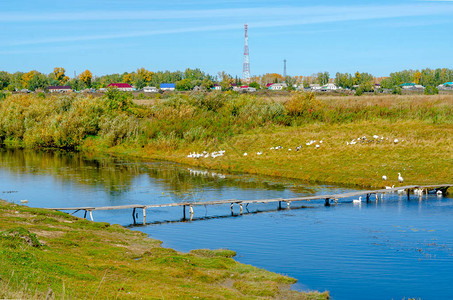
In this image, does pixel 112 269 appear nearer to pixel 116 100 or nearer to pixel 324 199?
pixel 324 199

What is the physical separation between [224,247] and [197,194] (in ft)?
56.5

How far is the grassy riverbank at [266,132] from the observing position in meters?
55.9

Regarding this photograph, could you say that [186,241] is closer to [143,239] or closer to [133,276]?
[143,239]

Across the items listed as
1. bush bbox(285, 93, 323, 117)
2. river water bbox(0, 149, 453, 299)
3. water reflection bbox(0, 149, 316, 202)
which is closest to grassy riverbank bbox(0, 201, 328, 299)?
river water bbox(0, 149, 453, 299)

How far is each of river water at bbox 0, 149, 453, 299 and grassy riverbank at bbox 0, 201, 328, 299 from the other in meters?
2.15

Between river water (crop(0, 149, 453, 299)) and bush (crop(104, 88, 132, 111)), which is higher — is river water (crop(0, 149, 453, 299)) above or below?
below

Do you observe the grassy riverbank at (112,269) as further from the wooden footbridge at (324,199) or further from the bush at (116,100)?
the bush at (116,100)

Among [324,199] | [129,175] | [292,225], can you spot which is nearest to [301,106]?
[129,175]

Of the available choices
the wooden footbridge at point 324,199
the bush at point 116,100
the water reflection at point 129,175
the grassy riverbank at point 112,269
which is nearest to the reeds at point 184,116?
the bush at point 116,100

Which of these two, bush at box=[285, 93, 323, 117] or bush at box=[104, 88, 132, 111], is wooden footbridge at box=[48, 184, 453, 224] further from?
bush at box=[104, 88, 132, 111]

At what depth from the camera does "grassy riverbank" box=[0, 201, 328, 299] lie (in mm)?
18172

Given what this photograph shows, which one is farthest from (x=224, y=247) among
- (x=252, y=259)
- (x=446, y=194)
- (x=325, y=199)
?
(x=446, y=194)

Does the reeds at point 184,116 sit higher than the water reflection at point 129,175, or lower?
higher

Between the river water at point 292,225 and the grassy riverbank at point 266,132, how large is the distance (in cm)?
743
